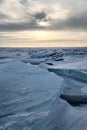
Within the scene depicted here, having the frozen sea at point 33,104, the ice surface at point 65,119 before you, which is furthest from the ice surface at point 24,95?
the ice surface at point 65,119

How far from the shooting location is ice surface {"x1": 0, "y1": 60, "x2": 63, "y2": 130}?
8.74 feet

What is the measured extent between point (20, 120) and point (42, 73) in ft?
7.17

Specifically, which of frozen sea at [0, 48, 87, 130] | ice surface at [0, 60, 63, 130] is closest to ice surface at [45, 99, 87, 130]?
frozen sea at [0, 48, 87, 130]

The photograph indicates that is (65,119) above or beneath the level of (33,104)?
beneath

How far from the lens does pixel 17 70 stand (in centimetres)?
475

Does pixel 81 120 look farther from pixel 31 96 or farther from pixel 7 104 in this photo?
pixel 7 104

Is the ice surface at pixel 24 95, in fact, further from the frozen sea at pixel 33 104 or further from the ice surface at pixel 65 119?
the ice surface at pixel 65 119

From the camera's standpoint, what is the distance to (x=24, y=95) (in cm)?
345

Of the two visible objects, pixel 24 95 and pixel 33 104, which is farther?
pixel 24 95

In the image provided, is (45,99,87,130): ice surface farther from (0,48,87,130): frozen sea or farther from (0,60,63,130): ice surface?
(0,60,63,130): ice surface

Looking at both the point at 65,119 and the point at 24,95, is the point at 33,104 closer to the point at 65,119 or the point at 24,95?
the point at 24,95

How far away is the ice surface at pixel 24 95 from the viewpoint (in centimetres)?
266

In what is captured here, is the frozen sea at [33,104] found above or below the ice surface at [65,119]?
above

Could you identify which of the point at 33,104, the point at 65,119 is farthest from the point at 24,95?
the point at 65,119
